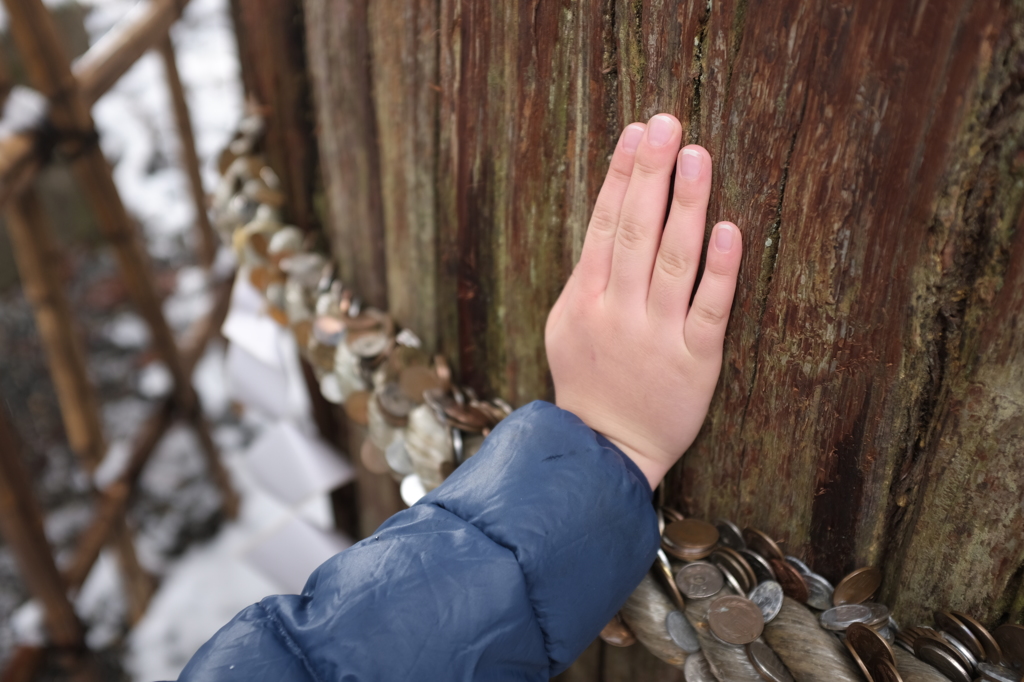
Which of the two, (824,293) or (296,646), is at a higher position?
(824,293)

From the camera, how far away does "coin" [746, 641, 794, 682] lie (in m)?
0.87

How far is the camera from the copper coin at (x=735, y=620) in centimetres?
90

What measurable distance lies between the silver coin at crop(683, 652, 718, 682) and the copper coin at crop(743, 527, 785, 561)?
0.51 feet

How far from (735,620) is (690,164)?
562mm

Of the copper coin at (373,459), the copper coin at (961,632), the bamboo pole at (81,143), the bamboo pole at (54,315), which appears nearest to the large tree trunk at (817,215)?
the copper coin at (961,632)

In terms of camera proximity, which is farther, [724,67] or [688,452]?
[688,452]

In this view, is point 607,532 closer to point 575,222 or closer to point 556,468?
point 556,468

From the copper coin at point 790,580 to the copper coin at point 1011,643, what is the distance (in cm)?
21

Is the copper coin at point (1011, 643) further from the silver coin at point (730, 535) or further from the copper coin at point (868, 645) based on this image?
the silver coin at point (730, 535)

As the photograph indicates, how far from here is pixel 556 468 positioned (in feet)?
2.88

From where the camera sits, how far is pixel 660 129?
778mm

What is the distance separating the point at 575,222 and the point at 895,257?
387 millimetres

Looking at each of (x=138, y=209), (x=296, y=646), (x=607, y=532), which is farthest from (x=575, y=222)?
(x=138, y=209)

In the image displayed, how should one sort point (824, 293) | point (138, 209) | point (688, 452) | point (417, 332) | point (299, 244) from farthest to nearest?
point (138, 209) → point (299, 244) → point (417, 332) → point (688, 452) → point (824, 293)
